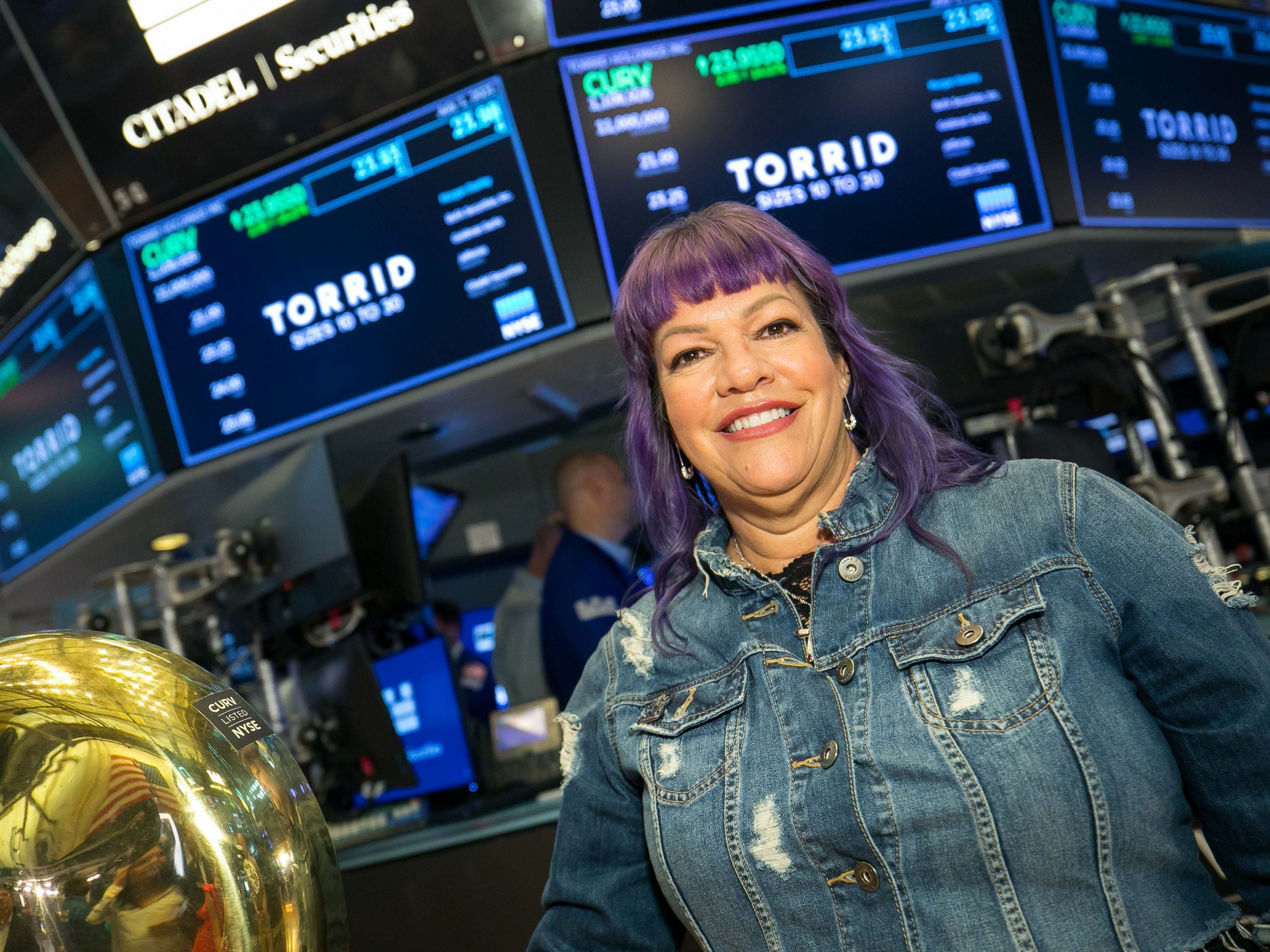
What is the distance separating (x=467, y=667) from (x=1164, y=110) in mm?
2465

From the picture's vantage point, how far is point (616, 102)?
2562 mm

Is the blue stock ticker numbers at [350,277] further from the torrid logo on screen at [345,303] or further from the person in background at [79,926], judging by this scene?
the person in background at [79,926]

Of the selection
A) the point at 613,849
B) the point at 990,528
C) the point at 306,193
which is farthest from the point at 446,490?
the point at 990,528

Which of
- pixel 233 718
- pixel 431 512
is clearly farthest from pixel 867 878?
pixel 431 512

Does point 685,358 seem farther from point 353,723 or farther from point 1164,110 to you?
point 1164,110

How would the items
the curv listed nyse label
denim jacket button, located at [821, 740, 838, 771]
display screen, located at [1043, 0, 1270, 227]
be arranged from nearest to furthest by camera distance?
the curv listed nyse label
denim jacket button, located at [821, 740, 838, 771]
display screen, located at [1043, 0, 1270, 227]

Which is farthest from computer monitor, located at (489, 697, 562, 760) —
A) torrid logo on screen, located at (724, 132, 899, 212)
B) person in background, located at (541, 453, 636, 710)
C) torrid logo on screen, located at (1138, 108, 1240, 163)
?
torrid logo on screen, located at (1138, 108, 1240, 163)

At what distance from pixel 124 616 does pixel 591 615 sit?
1.22 m

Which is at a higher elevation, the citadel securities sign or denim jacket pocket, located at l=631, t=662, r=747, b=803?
the citadel securities sign

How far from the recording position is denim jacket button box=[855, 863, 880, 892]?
1095 millimetres

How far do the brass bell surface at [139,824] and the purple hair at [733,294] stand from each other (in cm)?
59

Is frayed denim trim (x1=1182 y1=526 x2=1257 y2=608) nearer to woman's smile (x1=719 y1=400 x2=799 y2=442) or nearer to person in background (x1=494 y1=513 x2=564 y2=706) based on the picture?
woman's smile (x1=719 y1=400 x2=799 y2=442)

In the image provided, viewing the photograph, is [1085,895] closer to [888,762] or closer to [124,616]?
[888,762]

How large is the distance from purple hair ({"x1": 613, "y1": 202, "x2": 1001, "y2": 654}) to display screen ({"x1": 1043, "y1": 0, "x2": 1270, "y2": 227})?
1542mm
